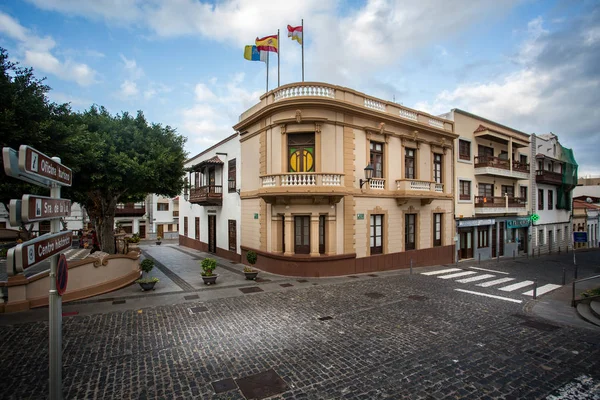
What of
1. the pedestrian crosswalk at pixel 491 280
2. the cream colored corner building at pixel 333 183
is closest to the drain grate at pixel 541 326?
the pedestrian crosswalk at pixel 491 280

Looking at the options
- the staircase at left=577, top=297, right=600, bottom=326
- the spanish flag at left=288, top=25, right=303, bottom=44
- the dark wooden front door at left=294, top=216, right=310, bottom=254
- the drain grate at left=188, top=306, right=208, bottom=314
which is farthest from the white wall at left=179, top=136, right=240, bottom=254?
the staircase at left=577, top=297, right=600, bottom=326

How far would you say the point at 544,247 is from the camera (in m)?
30.0

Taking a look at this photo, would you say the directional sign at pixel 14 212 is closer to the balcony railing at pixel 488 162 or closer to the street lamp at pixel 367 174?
the street lamp at pixel 367 174

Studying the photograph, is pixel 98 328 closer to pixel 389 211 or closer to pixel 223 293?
pixel 223 293

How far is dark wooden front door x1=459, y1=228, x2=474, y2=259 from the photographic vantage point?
22531 mm

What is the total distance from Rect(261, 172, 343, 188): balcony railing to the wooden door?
23.9ft

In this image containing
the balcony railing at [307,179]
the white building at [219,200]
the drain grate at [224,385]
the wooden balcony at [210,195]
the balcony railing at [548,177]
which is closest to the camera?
the drain grate at [224,385]

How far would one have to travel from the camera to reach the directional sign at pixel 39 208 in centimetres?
324

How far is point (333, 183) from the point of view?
14750 mm

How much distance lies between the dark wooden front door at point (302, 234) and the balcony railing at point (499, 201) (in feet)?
51.7

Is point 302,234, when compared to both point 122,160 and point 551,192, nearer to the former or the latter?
point 122,160

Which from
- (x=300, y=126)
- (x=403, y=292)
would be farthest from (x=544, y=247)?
(x=300, y=126)

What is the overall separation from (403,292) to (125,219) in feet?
146

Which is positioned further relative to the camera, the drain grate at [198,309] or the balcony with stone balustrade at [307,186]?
the balcony with stone balustrade at [307,186]
